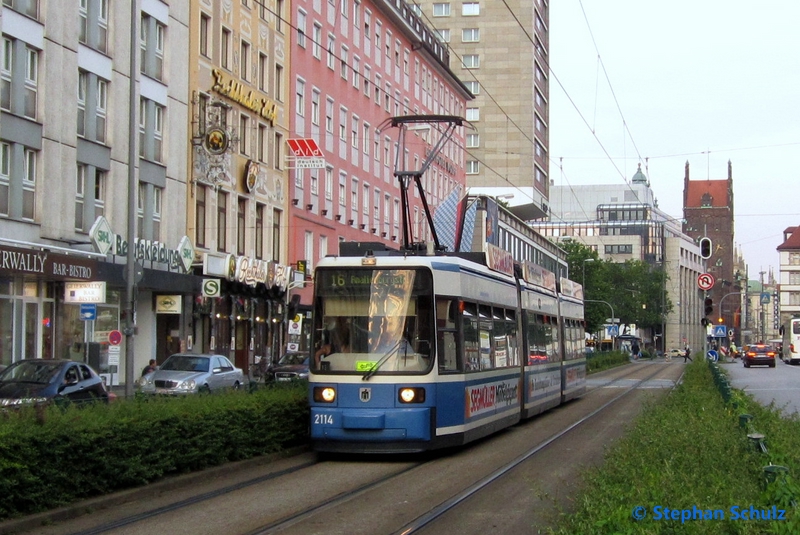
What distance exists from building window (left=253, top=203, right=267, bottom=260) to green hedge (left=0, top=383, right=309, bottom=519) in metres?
30.9

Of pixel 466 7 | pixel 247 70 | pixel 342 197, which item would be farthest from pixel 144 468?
pixel 466 7

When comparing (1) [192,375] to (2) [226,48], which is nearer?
(1) [192,375]

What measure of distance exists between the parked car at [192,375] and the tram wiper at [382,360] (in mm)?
13008

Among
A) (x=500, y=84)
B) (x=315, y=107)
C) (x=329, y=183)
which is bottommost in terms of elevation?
(x=329, y=183)

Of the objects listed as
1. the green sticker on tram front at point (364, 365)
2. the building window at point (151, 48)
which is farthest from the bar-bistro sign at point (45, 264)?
the green sticker on tram front at point (364, 365)

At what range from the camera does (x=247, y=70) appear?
151 ft

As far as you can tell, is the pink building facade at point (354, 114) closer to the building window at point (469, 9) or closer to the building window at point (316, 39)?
the building window at point (316, 39)

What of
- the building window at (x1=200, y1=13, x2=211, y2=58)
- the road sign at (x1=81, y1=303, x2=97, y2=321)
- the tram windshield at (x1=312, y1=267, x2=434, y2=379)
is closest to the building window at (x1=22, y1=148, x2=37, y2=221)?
the road sign at (x1=81, y1=303, x2=97, y2=321)

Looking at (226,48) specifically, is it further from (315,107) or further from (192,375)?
(192,375)

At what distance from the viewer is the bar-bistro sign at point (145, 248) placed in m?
31.1

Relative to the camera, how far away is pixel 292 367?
3562cm

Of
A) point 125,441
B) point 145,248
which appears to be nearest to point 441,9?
point 145,248

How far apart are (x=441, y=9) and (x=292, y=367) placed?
70015mm

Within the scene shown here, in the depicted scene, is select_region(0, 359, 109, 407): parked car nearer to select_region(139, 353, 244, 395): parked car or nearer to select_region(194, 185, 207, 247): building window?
select_region(139, 353, 244, 395): parked car
